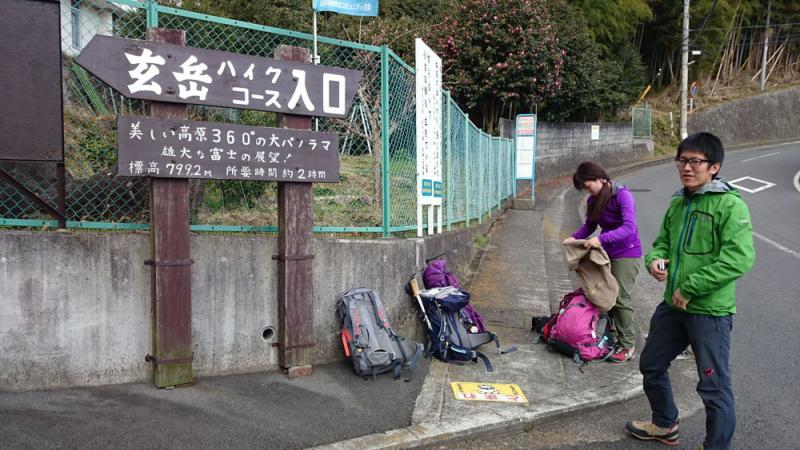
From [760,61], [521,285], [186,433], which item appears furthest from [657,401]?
[760,61]

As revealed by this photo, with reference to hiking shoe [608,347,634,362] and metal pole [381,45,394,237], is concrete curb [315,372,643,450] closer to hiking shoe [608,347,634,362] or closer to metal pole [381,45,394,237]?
hiking shoe [608,347,634,362]

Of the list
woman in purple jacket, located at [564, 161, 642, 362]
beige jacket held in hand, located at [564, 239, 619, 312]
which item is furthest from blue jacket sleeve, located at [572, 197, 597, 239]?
beige jacket held in hand, located at [564, 239, 619, 312]

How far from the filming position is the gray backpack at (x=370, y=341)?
14.6ft

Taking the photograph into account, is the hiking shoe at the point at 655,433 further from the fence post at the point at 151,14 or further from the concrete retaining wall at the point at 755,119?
the concrete retaining wall at the point at 755,119

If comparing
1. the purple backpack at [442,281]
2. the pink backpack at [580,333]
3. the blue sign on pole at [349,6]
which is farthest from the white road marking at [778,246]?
the blue sign on pole at [349,6]

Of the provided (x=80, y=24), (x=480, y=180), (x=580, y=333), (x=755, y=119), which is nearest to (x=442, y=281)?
(x=580, y=333)

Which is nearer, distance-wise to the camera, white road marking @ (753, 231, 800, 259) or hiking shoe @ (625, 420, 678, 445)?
hiking shoe @ (625, 420, 678, 445)

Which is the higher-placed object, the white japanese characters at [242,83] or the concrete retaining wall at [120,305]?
the white japanese characters at [242,83]

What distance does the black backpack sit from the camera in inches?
193

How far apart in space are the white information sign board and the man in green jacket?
11.7 meters

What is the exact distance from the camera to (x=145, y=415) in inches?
142

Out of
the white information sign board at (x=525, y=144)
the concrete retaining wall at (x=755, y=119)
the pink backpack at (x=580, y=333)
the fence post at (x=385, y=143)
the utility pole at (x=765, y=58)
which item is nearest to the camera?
the pink backpack at (x=580, y=333)

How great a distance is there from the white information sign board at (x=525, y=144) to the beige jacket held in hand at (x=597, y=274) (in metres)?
10.4

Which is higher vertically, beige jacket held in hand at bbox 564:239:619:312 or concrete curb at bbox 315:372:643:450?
beige jacket held in hand at bbox 564:239:619:312
